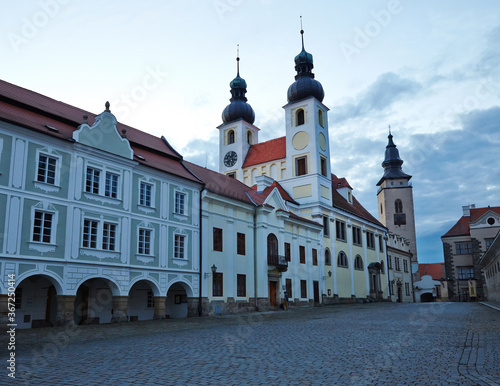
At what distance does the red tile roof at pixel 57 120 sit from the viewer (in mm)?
21578

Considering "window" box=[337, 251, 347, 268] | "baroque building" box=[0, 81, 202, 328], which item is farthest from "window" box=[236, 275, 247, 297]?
"window" box=[337, 251, 347, 268]

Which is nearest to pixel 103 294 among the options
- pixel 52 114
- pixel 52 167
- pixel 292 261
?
pixel 52 167

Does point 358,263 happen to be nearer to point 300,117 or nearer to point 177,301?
point 300,117

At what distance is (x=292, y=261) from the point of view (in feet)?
132

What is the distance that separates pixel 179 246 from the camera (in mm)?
28688

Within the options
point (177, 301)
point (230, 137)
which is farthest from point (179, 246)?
point (230, 137)

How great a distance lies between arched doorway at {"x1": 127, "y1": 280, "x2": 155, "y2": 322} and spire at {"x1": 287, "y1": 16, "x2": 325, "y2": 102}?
32.6 m

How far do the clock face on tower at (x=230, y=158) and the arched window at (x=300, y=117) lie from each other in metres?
10.1

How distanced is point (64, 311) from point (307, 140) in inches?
1397

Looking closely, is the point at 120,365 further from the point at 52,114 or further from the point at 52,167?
the point at 52,114

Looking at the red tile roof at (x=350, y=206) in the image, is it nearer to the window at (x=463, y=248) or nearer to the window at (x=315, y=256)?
the window at (x=315, y=256)

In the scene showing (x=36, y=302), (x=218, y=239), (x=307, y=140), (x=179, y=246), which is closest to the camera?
(x=36, y=302)

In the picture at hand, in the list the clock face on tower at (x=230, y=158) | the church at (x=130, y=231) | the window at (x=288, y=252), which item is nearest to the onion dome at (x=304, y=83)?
the clock face on tower at (x=230, y=158)

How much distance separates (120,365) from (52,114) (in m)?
16.7
